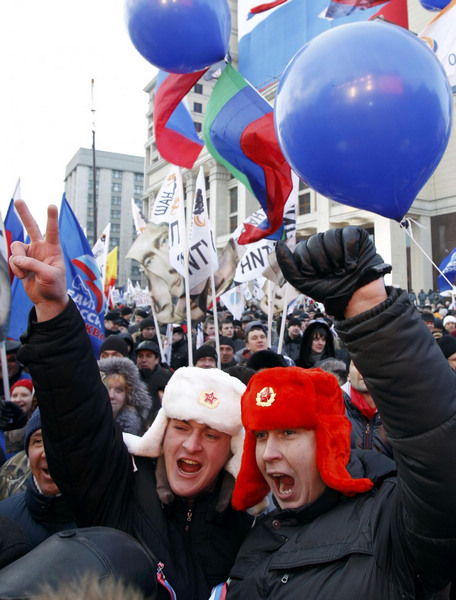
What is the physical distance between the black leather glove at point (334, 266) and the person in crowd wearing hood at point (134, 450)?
840 millimetres

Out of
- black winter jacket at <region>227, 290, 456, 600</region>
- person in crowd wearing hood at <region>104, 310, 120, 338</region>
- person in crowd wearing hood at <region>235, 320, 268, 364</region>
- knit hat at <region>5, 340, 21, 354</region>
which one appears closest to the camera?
black winter jacket at <region>227, 290, 456, 600</region>

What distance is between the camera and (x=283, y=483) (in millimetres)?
1704

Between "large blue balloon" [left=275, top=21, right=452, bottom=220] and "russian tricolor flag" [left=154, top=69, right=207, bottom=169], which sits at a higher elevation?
"russian tricolor flag" [left=154, top=69, right=207, bottom=169]

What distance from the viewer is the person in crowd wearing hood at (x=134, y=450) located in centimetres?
159

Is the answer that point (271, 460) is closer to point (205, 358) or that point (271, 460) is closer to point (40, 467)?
point (40, 467)

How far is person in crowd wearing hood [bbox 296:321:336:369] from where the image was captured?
5.95m

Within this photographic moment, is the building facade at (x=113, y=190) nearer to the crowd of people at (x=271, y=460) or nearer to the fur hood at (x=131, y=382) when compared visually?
the fur hood at (x=131, y=382)

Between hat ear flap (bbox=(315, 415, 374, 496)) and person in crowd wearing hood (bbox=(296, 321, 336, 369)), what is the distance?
433cm

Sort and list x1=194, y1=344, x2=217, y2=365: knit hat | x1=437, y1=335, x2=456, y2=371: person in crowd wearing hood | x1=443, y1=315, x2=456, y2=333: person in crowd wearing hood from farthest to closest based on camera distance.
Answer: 1. x1=443, y1=315, x2=456, y2=333: person in crowd wearing hood
2. x1=194, y1=344, x2=217, y2=365: knit hat
3. x1=437, y1=335, x2=456, y2=371: person in crowd wearing hood

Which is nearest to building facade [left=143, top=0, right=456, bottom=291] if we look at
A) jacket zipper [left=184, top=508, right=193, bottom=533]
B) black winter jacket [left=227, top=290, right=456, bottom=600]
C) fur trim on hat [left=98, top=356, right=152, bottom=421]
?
fur trim on hat [left=98, top=356, right=152, bottom=421]

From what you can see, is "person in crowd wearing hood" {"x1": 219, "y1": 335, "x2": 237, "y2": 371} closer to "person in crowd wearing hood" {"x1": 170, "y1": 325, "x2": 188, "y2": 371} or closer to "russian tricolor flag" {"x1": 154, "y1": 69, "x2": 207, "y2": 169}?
"person in crowd wearing hood" {"x1": 170, "y1": 325, "x2": 188, "y2": 371}

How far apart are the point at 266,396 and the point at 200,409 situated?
346 millimetres

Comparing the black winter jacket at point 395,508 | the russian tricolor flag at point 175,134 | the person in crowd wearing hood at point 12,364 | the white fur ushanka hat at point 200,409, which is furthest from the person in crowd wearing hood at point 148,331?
the black winter jacket at point 395,508

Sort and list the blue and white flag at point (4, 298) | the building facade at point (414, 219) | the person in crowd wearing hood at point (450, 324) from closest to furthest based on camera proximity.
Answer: the blue and white flag at point (4, 298)
the person in crowd wearing hood at point (450, 324)
the building facade at point (414, 219)
